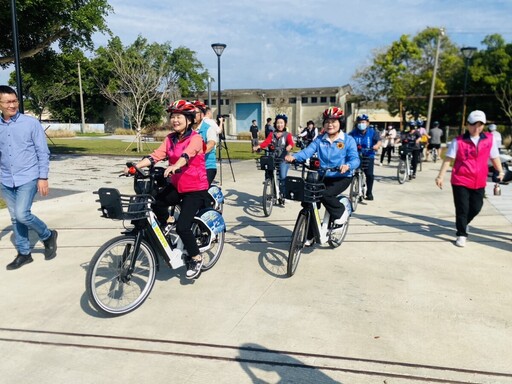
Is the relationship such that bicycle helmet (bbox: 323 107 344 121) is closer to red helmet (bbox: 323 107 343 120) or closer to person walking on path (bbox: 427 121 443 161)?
red helmet (bbox: 323 107 343 120)

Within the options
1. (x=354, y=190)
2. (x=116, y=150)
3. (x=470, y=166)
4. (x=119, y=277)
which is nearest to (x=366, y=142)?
(x=354, y=190)

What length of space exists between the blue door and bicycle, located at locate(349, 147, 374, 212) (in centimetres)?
4450

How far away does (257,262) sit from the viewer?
504 cm

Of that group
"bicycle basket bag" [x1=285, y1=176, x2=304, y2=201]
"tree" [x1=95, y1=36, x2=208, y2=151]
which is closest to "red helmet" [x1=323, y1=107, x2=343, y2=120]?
"bicycle basket bag" [x1=285, y1=176, x2=304, y2=201]

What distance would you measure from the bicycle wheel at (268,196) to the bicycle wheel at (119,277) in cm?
381

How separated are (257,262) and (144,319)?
1.78 metres

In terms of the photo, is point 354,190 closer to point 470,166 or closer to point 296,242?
point 470,166

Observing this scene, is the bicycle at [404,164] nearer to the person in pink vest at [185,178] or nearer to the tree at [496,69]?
the person in pink vest at [185,178]

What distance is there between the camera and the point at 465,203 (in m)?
5.72

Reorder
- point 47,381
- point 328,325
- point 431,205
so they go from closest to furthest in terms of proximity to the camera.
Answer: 1. point 47,381
2. point 328,325
3. point 431,205

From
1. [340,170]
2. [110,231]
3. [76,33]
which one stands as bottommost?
[110,231]

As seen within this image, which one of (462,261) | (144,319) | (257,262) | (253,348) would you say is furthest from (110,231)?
(462,261)

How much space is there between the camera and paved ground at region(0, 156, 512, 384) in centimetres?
288

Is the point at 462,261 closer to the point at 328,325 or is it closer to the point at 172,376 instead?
the point at 328,325
